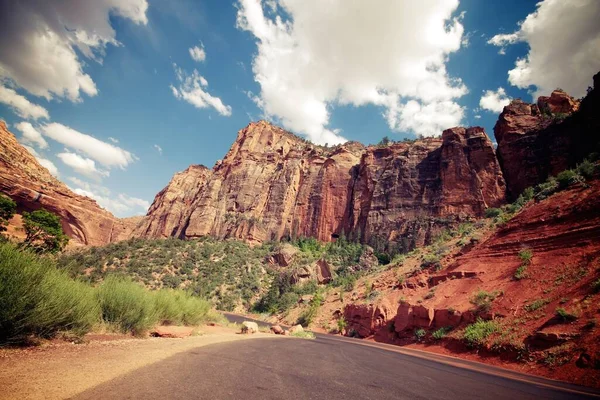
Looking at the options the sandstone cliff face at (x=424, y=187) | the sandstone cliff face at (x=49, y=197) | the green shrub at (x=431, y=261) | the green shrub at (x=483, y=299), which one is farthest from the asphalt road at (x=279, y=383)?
the sandstone cliff face at (x=49, y=197)

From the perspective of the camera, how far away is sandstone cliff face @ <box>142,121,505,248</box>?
5491cm

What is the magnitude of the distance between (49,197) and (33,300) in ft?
288

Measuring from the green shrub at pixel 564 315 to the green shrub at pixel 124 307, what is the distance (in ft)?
52.7

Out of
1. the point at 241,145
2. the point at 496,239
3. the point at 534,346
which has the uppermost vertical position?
the point at 241,145

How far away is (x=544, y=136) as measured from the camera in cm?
4550

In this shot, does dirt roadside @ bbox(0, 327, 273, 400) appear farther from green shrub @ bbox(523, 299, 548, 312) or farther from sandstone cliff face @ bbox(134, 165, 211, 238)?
sandstone cliff face @ bbox(134, 165, 211, 238)

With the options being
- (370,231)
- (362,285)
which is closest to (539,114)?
(370,231)

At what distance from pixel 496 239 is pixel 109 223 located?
381ft

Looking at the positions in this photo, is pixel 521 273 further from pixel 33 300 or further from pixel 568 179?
pixel 33 300

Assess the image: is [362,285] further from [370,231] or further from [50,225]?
[50,225]

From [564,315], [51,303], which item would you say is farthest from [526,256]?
[51,303]

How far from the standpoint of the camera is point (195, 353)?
274 inches

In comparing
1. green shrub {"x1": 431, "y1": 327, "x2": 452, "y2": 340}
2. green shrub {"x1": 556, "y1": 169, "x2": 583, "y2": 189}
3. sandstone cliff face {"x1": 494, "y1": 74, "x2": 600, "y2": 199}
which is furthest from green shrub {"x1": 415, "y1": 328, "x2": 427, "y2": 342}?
sandstone cliff face {"x1": 494, "y1": 74, "x2": 600, "y2": 199}

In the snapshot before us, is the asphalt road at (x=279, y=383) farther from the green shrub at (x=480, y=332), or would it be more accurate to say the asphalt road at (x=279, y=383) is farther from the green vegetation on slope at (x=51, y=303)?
the green shrub at (x=480, y=332)
